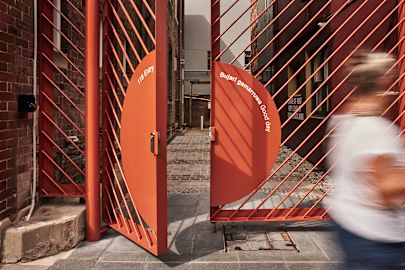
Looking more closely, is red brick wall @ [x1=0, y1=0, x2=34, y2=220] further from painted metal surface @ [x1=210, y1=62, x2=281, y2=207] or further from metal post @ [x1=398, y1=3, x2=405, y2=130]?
metal post @ [x1=398, y1=3, x2=405, y2=130]

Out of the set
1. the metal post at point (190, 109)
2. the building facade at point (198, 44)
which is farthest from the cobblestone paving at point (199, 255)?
the building facade at point (198, 44)

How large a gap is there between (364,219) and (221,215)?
2786mm

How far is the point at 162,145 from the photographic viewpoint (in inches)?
145

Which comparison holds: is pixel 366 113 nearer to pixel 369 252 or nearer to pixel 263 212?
pixel 369 252

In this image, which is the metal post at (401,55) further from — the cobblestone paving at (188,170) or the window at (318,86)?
the window at (318,86)

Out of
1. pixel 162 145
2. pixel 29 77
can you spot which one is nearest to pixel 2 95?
pixel 29 77

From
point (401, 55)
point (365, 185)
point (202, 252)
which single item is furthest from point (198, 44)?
point (365, 185)

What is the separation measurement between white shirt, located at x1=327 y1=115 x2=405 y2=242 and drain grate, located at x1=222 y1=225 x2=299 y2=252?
219 cm

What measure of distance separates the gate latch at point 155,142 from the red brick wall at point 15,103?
1491mm

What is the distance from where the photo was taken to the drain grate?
4.19m

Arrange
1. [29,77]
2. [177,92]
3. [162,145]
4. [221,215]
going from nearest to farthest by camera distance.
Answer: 1. [162,145]
2. [29,77]
3. [221,215]
4. [177,92]

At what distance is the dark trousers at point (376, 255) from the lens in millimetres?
1928

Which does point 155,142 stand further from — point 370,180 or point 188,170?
point 188,170

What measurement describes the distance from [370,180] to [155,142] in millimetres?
2106
